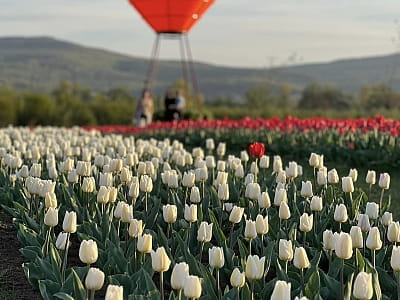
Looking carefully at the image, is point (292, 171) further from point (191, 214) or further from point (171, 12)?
point (171, 12)

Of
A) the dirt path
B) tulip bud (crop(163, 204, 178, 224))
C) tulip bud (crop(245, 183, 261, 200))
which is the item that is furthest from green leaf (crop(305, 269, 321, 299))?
tulip bud (crop(245, 183, 261, 200))

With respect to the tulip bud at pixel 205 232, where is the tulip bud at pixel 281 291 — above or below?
above

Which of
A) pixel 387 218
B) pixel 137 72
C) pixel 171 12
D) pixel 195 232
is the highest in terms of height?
pixel 171 12

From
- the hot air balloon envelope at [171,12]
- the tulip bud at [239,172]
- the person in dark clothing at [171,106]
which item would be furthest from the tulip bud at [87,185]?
the person in dark clothing at [171,106]

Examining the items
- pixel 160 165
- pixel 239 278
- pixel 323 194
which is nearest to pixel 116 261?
pixel 239 278

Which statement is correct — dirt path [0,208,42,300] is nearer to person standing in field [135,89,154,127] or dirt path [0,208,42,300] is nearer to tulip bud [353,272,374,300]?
tulip bud [353,272,374,300]

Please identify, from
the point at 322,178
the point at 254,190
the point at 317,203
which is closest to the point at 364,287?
the point at 317,203

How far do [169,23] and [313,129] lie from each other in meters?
6.92

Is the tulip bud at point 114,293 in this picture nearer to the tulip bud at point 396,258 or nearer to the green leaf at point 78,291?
the green leaf at point 78,291

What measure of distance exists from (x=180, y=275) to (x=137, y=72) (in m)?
121

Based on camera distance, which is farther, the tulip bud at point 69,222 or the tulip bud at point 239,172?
the tulip bud at point 239,172

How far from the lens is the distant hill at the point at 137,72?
333 ft

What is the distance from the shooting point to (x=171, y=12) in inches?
719

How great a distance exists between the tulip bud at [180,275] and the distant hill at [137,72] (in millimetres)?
92235
